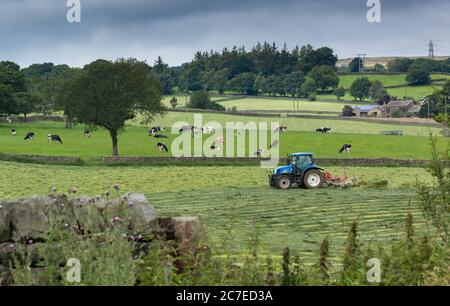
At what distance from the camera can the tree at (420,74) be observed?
186875 mm

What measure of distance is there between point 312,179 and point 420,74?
155281mm

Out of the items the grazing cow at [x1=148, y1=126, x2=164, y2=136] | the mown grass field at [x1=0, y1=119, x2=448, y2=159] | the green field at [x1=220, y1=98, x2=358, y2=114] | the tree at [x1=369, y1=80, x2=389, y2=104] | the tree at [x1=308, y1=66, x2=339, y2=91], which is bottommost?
the mown grass field at [x1=0, y1=119, x2=448, y2=159]

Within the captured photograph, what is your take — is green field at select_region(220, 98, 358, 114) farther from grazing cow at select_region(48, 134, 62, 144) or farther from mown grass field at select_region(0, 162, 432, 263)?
mown grass field at select_region(0, 162, 432, 263)

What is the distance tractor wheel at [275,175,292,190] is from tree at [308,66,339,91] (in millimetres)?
150708

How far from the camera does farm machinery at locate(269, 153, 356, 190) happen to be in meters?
39.4

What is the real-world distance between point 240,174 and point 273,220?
23.2 m

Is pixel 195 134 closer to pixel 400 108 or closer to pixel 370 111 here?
pixel 370 111

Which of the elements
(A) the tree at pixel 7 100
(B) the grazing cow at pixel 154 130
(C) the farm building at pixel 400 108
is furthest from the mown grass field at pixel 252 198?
(C) the farm building at pixel 400 108

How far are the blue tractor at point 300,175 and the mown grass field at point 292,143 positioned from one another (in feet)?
92.5

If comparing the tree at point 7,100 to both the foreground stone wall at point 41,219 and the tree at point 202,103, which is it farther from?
the foreground stone wall at point 41,219

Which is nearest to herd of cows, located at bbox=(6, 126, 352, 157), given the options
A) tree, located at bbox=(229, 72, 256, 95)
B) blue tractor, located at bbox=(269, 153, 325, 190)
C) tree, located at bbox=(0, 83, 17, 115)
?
tree, located at bbox=(0, 83, 17, 115)

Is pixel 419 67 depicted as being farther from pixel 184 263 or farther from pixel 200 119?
pixel 184 263

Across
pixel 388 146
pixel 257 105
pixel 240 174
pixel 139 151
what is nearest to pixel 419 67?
pixel 257 105

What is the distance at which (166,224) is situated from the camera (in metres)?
12.5
